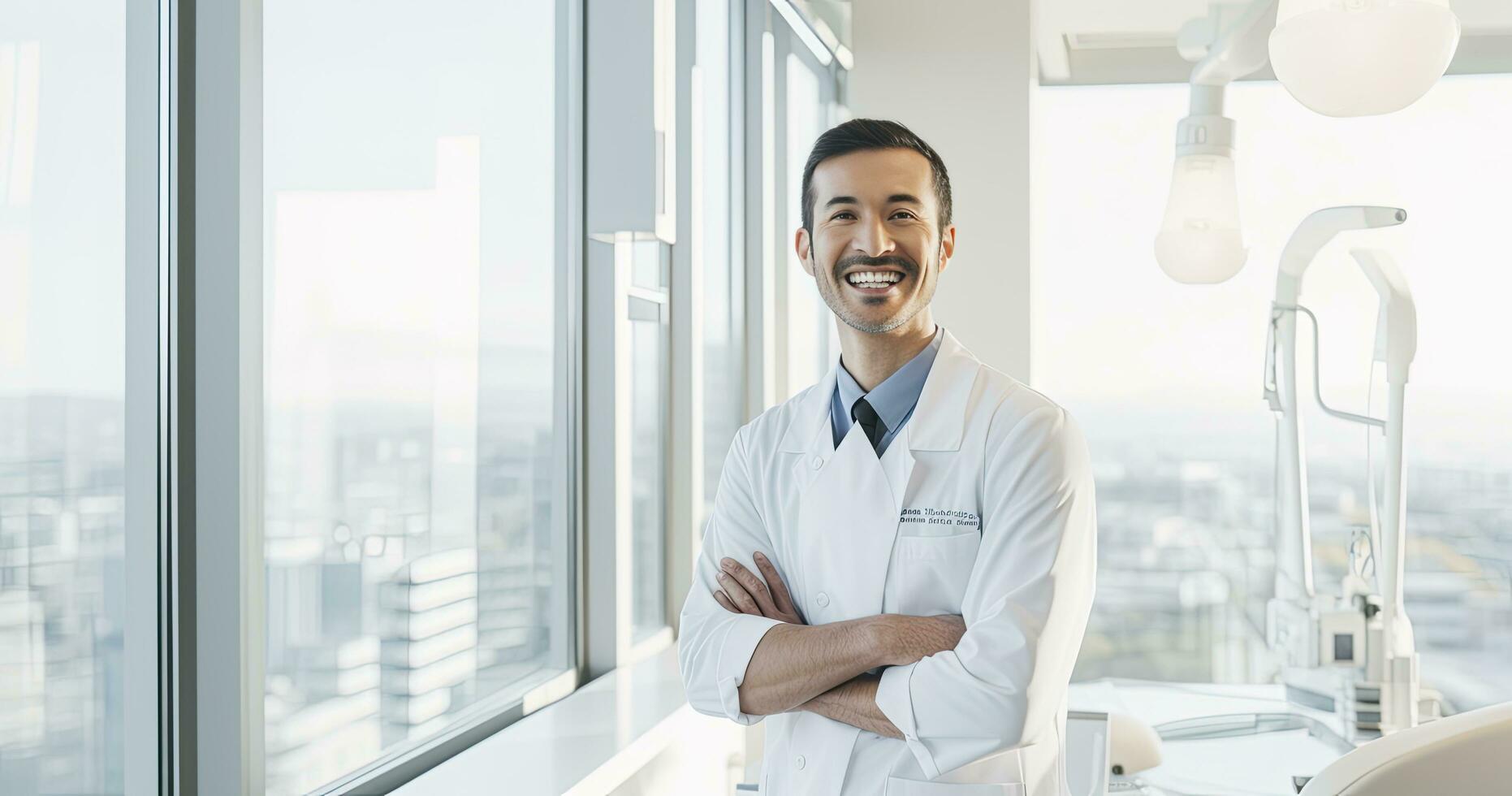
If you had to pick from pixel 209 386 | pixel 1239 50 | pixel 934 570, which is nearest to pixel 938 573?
pixel 934 570

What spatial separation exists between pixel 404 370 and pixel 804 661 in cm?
77

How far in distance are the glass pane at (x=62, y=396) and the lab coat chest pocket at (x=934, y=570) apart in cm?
85

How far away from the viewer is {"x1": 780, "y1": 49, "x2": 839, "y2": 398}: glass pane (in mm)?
3682

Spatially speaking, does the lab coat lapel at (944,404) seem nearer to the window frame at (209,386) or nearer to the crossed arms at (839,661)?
the crossed arms at (839,661)

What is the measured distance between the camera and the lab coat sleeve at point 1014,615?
1231mm

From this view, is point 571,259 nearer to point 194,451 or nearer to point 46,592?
point 194,451

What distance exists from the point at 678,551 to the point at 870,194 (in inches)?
64.0

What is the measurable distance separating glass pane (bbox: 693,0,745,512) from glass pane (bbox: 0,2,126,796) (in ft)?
6.00

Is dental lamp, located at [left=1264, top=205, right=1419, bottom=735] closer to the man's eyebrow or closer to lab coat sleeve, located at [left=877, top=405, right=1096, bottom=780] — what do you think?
lab coat sleeve, located at [left=877, top=405, right=1096, bottom=780]

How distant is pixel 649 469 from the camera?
2.78m

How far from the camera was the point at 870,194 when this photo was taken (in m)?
1.41

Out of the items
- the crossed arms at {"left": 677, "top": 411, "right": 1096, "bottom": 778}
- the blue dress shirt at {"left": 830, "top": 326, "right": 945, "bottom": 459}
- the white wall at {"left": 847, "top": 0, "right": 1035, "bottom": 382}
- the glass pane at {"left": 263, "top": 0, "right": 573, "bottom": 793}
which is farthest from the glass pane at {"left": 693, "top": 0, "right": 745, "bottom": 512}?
the crossed arms at {"left": 677, "top": 411, "right": 1096, "bottom": 778}

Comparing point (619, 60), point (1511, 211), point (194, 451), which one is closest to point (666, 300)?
point (619, 60)

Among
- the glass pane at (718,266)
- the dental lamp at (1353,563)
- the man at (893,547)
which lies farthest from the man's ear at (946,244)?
the glass pane at (718,266)
